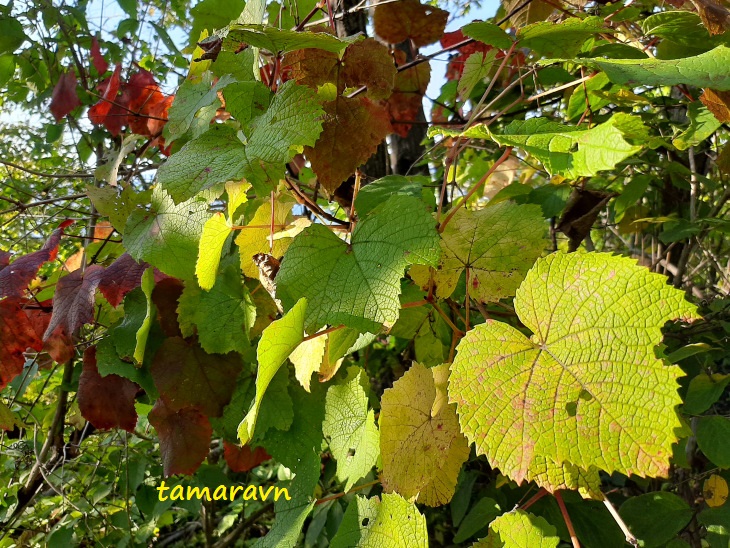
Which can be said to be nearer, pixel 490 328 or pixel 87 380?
pixel 490 328

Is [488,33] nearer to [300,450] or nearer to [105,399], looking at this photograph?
[300,450]

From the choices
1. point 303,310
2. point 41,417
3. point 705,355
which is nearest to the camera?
point 303,310

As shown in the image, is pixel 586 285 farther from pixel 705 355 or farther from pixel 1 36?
pixel 1 36

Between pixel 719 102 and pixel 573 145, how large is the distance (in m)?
0.31

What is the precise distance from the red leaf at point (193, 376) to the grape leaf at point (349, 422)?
0.19 metres

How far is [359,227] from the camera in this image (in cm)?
73

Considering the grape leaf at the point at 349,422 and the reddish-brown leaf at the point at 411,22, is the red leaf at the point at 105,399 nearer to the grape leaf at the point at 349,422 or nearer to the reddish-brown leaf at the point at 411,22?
the grape leaf at the point at 349,422

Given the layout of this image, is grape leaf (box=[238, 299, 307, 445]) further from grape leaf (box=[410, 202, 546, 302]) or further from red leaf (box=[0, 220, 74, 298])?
red leaf (box=[0, 220, 74, 298])

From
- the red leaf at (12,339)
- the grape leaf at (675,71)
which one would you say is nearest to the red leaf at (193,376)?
the red leaf at (12,339)

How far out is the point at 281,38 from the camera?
66 centimetres

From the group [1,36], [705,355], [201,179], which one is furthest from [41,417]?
[705,355]

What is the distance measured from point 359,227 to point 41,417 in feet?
5.72

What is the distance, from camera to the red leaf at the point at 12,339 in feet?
3.52

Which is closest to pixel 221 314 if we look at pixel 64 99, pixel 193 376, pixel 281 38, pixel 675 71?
pixel 193 376
